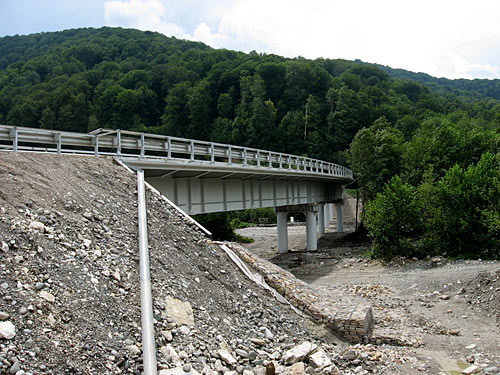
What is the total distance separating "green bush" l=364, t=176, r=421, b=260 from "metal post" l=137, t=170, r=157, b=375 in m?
17.8

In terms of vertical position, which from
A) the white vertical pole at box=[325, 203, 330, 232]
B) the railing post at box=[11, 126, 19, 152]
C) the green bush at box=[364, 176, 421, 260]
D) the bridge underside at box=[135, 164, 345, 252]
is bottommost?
the white vertical pole at box=[325, 203, 330, 232]

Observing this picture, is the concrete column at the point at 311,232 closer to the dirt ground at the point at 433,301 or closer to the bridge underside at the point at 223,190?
the bridge underside at the point at 223,190

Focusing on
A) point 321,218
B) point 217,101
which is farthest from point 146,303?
point 217,101

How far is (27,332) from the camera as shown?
5.05m

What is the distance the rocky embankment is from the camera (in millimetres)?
5293

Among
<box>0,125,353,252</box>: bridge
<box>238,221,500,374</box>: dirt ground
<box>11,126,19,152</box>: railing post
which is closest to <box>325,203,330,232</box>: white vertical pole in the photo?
<box>0,125,353,252</box>: bridge

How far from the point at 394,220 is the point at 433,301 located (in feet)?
33.6

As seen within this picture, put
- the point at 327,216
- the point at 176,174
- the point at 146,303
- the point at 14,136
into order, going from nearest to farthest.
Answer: the point at 146,303, the point at 14,136, the point at 176,174, the point at 327,216

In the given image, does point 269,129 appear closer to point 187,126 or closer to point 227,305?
point 187,126

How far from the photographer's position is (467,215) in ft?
72.7

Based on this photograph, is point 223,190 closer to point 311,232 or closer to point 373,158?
point 311,232

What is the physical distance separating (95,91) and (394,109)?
2592 inches

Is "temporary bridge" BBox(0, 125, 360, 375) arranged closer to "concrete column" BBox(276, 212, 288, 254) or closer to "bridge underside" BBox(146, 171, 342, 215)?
"bridge underside" BBox(146, 171, 342, 215)

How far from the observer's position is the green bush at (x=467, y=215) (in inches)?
846
